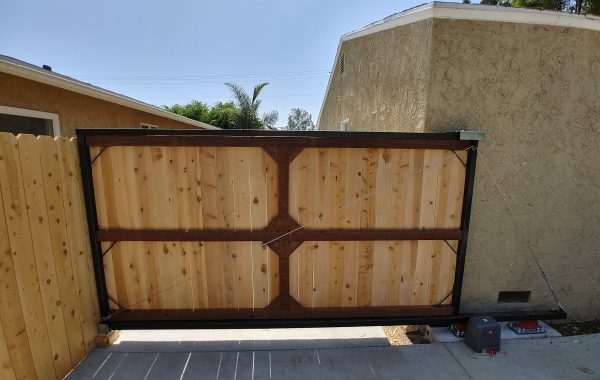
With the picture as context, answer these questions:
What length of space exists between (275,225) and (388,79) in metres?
2.70

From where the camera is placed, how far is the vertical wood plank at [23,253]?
7.36 feet

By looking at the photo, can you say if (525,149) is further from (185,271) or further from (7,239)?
(7,239)

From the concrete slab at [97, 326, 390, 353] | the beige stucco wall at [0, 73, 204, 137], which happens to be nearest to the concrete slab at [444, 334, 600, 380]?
the concrete slab at [97, 326, 390, 353]

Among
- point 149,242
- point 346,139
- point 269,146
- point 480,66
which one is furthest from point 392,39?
point 149,242

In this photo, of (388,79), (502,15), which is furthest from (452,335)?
(502,15)

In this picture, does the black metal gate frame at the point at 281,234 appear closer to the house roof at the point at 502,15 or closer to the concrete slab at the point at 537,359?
the concrete slab at the point at 537,359

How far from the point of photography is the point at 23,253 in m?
2.37

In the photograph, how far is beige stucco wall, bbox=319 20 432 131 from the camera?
3307 mm

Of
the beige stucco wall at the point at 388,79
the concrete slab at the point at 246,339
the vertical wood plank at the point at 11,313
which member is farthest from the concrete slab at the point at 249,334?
the beige stucco wall at the point at 388,79

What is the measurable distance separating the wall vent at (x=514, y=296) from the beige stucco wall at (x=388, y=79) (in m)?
2.27

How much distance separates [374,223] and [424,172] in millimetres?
752

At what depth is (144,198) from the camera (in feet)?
10.0

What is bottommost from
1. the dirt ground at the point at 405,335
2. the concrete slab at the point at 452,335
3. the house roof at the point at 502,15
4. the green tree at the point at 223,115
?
the dirt ground at the point at 405,335

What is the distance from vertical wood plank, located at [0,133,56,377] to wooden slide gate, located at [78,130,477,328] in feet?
2.11
